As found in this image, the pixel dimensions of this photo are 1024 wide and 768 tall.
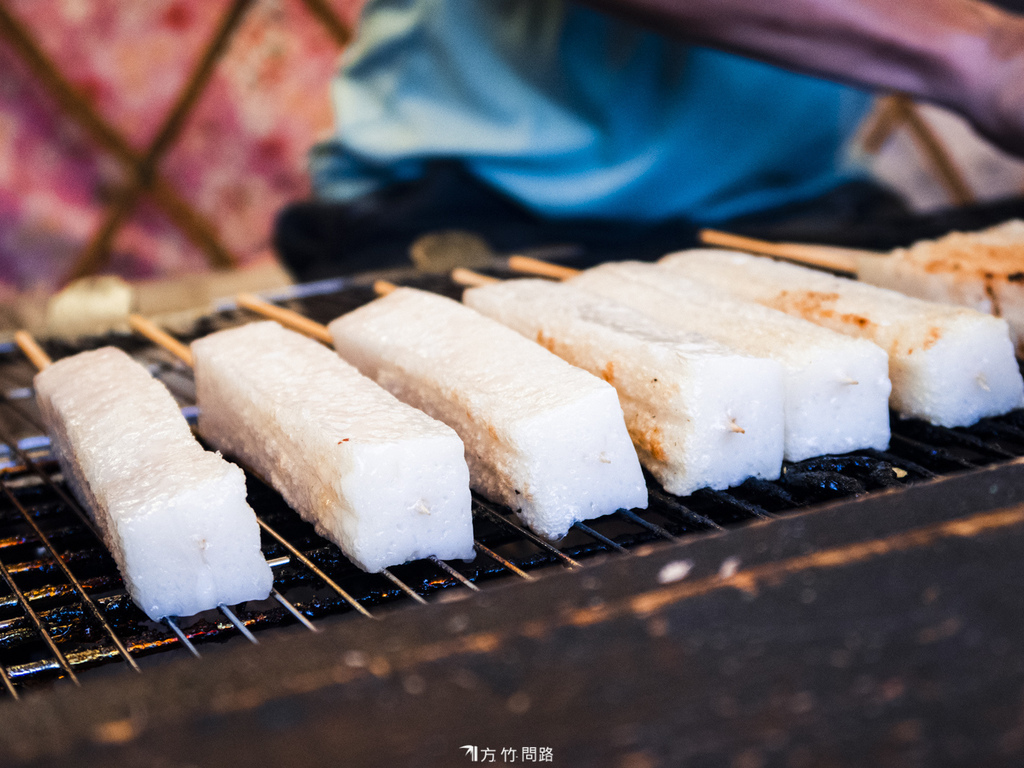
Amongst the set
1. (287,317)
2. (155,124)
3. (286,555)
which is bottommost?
(286,555)

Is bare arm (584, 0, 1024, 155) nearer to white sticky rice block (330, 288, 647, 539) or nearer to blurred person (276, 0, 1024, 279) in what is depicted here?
blurred person (276, 0, 1024, 279)

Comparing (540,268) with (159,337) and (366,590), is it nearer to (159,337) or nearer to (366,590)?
(159,337)

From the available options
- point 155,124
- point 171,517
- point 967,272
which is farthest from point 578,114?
point 155,124

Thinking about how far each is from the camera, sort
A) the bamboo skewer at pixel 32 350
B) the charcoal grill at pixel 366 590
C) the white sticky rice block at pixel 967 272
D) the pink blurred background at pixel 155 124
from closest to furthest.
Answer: the charcoal grill at pixel 366 590 < the white sticky rice block at pixel 967 272 < the bamboo skewer at pixel 32 350 < the pink blurred background at pixel 155 124

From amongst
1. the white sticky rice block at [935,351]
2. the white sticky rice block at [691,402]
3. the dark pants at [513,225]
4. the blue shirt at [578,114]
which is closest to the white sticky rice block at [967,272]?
the white sticky rice block at [935,351]

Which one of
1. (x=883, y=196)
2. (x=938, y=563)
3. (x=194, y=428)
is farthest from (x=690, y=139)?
(x=938, y=563)

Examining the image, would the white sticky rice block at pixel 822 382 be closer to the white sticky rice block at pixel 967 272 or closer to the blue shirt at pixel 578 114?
the white sticky rice block at pixel 967 272

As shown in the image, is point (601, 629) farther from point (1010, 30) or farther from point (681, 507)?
point (1010, 30)

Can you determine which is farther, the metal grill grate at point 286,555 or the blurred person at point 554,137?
the blurred person at point 554,137
